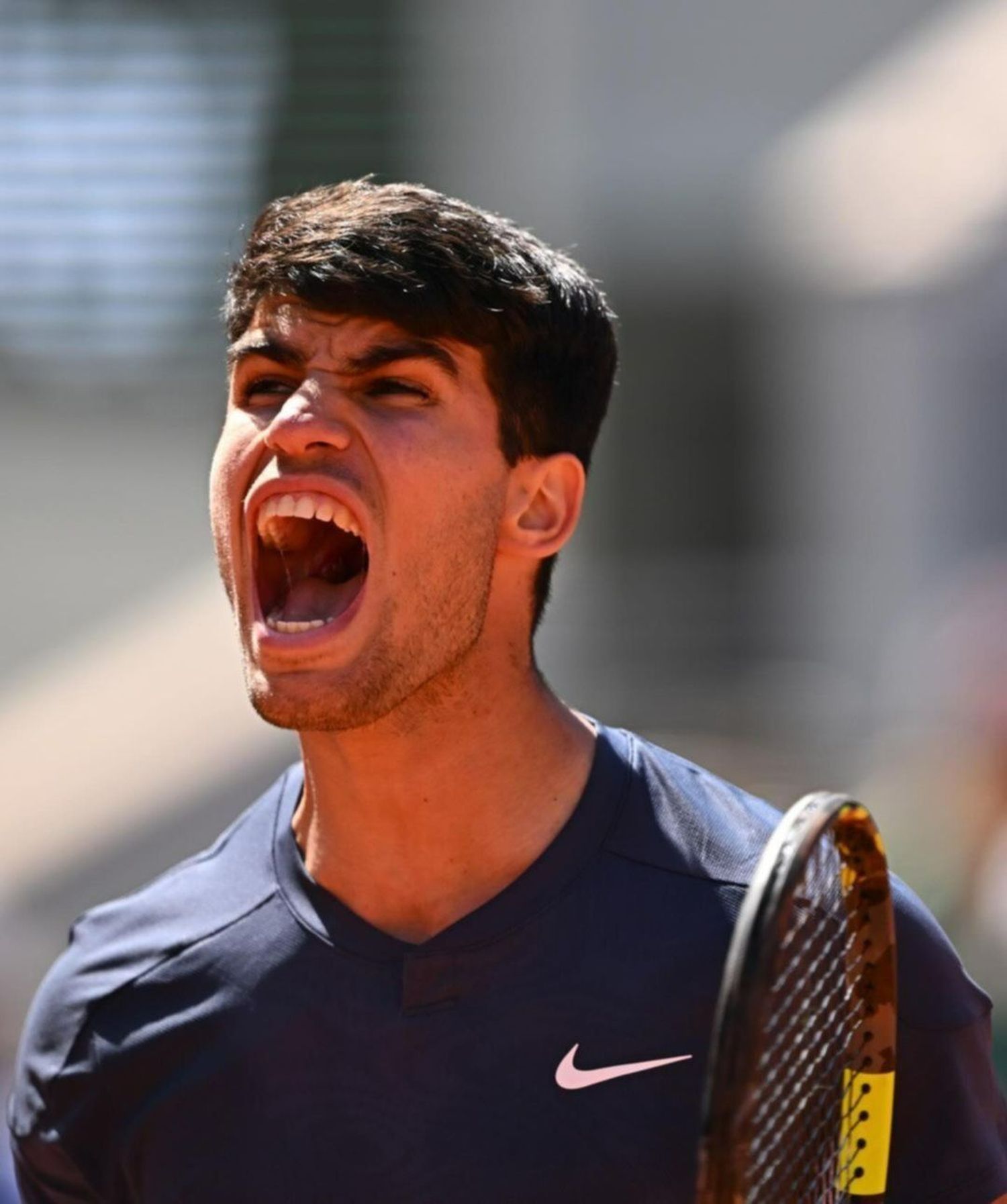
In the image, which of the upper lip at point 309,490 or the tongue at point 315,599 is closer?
the upper lip at point 309,490

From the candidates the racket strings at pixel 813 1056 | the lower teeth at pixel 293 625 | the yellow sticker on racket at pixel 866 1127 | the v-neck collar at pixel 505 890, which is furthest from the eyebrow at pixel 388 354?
Result: the yellow sticker on racket at pixel 866 1127

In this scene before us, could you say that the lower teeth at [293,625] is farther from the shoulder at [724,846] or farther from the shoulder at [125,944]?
the shoulder at [724,846]

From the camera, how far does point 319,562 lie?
317cm

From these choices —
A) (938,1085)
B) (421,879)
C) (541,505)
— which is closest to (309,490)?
(541,505)

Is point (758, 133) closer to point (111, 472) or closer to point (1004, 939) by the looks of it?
point (111, 472)

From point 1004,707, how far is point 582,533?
4.03m

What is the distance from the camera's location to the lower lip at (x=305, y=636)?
2840mm

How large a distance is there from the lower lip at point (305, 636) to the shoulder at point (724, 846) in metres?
0.44

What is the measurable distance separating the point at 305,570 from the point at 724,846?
2.29ft

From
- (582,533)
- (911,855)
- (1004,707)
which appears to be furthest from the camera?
(582,533)

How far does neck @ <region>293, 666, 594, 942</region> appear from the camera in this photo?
296 centimetres

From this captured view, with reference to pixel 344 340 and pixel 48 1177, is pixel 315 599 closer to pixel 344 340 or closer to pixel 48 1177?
pixel 344 340

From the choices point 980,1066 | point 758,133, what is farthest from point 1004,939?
point 758,133

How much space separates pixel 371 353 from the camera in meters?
2.87
